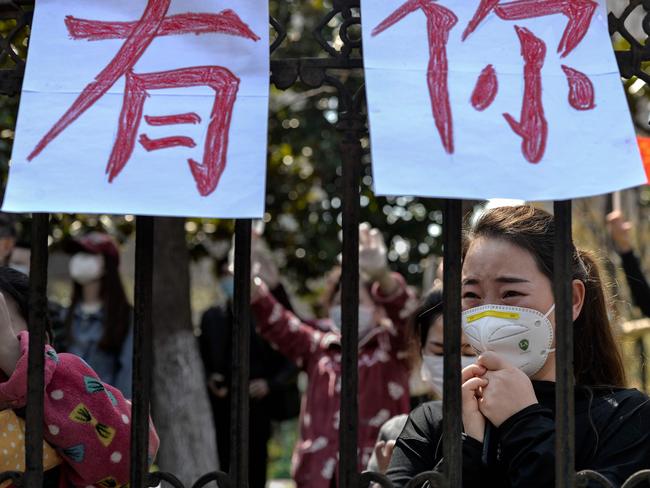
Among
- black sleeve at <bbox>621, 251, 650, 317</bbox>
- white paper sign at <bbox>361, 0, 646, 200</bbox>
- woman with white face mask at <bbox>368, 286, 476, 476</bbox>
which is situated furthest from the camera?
black sleeve at <bbox>621, 251, 650, 317</bbox>

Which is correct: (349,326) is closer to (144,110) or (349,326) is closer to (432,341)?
(144,110)

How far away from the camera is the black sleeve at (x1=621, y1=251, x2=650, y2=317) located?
497 centimetres

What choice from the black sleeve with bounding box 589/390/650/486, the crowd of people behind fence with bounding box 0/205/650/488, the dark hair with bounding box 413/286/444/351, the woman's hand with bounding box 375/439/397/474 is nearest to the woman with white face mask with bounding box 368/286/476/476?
the dark hair with bounding box 413/286/444/351

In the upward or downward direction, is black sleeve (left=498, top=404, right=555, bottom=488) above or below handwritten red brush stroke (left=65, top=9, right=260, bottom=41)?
below

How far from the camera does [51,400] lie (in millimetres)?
2553

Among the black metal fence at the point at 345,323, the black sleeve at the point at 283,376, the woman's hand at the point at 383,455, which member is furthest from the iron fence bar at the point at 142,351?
the black sleeve at the point at 283,376

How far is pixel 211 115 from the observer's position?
2297mm

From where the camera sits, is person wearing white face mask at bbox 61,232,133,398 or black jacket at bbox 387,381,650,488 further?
person wearing white face mask at bbox 61,232,133,398

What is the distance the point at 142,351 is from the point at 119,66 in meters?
0.62

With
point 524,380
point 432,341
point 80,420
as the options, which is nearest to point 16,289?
point 80,420

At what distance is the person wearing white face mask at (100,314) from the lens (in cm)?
595

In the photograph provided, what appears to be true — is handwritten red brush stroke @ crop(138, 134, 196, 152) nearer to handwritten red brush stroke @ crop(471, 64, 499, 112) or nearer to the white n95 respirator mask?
handwritten red brush stroke @ crop(471, 64, 499, 112)

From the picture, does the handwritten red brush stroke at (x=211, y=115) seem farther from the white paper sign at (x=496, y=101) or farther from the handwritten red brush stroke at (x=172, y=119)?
the white paper sign at (x=496, y=101)

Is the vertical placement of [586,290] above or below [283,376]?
above
